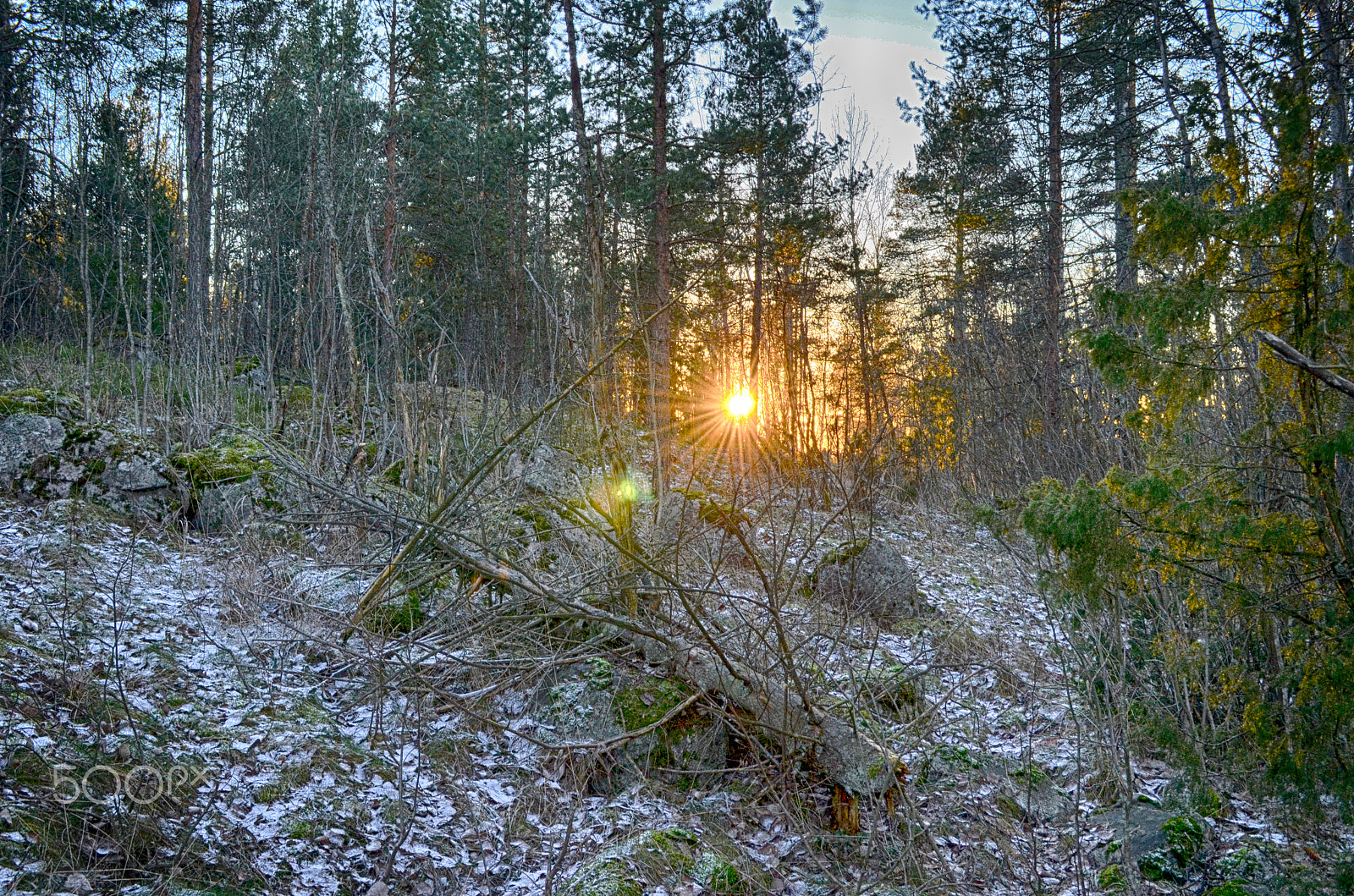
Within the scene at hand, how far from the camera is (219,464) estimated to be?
253 inches

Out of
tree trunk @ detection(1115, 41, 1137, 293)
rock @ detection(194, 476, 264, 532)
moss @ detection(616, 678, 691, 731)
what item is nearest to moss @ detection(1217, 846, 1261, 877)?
moss @ detection(616, 678, 691, 731)

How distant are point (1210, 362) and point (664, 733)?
10.3 feet

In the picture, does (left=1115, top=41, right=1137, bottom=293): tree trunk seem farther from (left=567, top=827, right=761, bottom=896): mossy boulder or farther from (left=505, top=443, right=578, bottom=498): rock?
(left=567, top=827, right=761, bottom=896): mossy boulder

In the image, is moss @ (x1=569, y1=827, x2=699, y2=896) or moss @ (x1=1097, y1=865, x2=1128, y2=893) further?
moss @ (x1=1097, y1=865, x2=1128, y2=893)

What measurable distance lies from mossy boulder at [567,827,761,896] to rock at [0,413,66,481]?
5807 mm

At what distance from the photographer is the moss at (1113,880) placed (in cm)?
304

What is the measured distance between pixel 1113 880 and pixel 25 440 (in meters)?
7.89

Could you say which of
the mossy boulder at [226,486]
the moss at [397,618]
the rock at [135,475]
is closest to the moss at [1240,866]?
the moss at [397,618]

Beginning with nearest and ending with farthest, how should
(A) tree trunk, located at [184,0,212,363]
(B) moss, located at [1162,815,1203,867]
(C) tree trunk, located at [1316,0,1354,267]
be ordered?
(C) tree trunk, located at [1316,0,1354,267] < (B) moss, located at [1162,815,1203,867] < (A) tree trunk, located at [184,0,212,363]

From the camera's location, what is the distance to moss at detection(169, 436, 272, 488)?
6.29 meters

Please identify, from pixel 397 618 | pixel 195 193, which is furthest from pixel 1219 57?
pixel 195 193

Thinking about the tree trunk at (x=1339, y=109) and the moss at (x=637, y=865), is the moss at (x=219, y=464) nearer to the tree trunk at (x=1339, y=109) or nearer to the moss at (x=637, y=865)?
the moss at (x=637, y=865)

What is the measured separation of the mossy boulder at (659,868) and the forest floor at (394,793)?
11 mm

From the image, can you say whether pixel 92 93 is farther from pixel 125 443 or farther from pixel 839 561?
pixel 839 561
